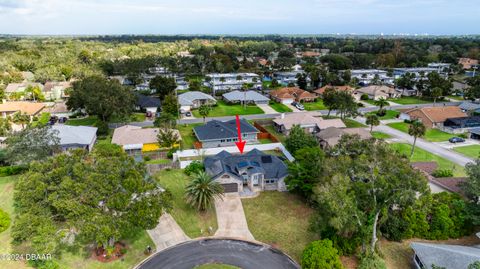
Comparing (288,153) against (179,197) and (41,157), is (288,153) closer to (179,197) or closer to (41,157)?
(179,197)

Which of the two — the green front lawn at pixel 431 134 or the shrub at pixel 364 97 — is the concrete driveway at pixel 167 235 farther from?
the shrub at pixel 364 97

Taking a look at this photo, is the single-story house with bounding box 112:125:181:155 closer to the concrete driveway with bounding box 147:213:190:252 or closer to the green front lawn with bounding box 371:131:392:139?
the concrete driveway with bounding box 147:213:190:252

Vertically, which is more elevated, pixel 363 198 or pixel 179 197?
pixel 363 198

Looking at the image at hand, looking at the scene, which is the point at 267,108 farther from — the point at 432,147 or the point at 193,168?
the point at 193,168

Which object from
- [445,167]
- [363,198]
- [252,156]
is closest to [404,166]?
[363,198]

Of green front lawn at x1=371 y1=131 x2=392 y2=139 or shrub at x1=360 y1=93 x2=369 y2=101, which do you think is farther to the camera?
shrub at x1=360 y1=93 x2=369 y2=101

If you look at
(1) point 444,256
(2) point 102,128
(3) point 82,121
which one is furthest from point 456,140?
(3) point 82,121

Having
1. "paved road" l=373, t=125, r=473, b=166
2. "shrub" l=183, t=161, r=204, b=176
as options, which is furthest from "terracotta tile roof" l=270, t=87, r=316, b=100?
"shrub" l=183, t=161, r=204, b=176

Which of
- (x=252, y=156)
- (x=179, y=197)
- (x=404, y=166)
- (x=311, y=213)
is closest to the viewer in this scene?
(x=404, y=166)
